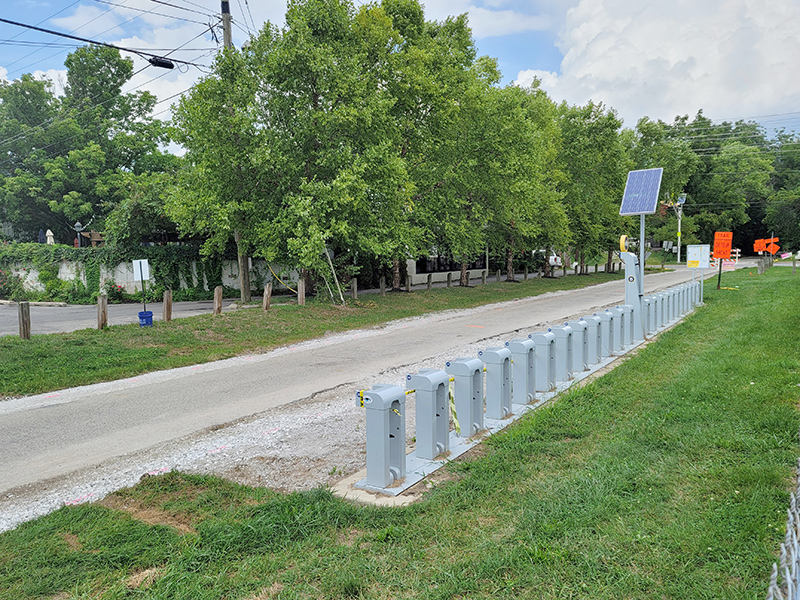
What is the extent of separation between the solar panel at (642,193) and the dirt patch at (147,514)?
10.2 meters

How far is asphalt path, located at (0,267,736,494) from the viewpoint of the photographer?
248 inches

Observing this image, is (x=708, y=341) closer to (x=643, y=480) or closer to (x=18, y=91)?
(x=643, y=480)

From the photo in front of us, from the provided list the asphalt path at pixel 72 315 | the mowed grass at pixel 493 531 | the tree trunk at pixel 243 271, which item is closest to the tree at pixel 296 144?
the tree trunk at pixel 243 271

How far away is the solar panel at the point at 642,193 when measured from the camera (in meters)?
11.5

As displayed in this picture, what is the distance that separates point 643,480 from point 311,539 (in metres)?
2.61

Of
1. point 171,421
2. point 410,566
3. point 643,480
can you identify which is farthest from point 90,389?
point 643,480

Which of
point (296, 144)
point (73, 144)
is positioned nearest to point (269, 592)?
point (296, 144)

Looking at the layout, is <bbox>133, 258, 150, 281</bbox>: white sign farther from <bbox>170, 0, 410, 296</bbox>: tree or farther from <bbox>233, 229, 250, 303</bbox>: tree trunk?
<bbox>233, 229, 250, 303</bbox>: tree trunk

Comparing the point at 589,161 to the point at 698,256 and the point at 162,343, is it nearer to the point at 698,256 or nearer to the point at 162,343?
the point at 698,256

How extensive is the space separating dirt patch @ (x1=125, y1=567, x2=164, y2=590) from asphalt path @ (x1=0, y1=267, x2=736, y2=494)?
9.03 feet

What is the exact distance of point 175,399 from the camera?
8.50 m

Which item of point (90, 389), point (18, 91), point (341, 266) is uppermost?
point (18, 91)

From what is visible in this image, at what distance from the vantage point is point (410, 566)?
3361 mm

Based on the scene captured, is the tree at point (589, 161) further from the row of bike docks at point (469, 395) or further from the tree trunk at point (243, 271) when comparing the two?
the row of bike docks at point (469, 395)
